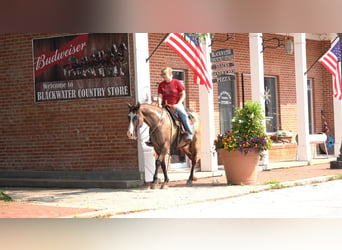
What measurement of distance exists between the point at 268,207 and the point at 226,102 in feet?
31.5

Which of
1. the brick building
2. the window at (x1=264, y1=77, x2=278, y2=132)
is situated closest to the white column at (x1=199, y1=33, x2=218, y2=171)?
the brick building

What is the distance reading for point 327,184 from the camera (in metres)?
13.7

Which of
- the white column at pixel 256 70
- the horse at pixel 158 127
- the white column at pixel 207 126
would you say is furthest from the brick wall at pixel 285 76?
the horse at pixel 158 127

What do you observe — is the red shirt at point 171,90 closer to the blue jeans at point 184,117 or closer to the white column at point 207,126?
the blue jeans at point 184,117

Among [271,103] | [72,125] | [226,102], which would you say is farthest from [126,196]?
[271,103]

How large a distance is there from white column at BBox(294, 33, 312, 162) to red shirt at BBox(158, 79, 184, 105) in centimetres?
710

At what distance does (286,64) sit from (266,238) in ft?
50.7

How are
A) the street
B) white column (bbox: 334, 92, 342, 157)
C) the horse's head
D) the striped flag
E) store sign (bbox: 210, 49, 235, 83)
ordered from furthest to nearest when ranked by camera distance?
the striped flag, white column (bbox: 334, 92, 342, 157), store sign (bbox: 210, 49, 235, 83), the horse's head, the street

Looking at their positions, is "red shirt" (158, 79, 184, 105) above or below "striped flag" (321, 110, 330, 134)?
above

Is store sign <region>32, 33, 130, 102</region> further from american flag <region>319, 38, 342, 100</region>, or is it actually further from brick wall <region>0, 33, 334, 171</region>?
american flag <region>319, 38, 342, 100</region>

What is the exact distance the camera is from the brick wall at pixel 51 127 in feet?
46.9

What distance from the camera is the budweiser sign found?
14766mm

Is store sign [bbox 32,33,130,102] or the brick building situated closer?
the brick building

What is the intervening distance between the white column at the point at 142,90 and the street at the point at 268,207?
103 inches
